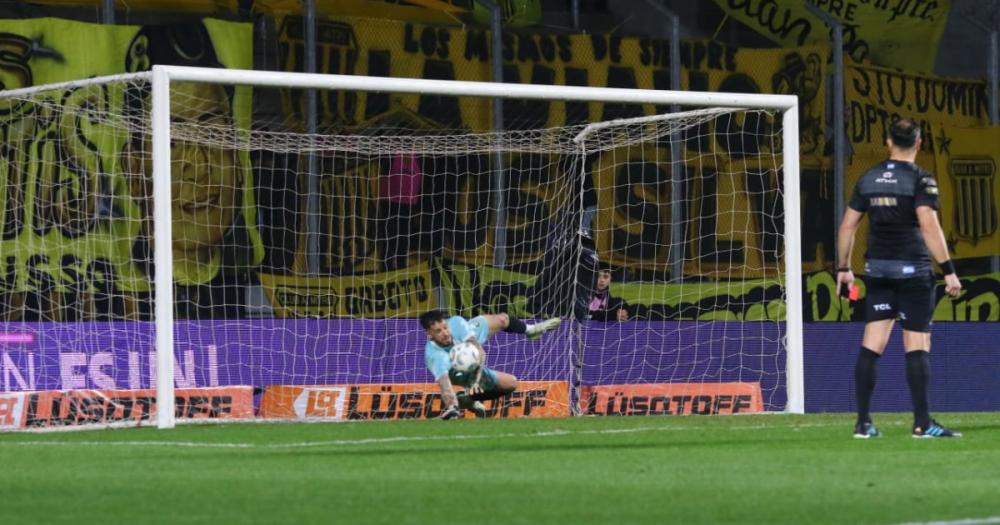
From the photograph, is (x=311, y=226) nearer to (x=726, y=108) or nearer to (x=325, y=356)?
(x=325, y=356)

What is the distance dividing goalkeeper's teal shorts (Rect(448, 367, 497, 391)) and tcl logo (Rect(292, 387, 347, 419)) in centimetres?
143

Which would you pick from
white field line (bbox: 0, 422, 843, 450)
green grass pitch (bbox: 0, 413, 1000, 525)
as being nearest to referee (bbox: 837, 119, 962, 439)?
green grass pitch (bbox: 0, 413, 1000, 525)

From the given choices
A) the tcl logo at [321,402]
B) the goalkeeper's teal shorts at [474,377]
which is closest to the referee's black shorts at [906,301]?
the goalkeeper's teal shorts at [474,377]

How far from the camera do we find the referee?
33.7 feet

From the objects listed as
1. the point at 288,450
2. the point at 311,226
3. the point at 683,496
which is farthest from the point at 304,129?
the point at 683,496

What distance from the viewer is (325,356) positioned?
1652 centimetres

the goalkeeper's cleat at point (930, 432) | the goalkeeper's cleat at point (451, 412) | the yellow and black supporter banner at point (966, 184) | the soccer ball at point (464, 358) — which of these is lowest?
the goalkeeper's cleat at point (451, 412)

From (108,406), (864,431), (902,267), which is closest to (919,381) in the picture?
(864,431)

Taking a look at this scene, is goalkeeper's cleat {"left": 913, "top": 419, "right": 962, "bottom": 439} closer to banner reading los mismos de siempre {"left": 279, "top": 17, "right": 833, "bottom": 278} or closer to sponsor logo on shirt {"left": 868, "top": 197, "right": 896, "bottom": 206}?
sponsor logo on shirt {"left": 868, "top": 197, "right": 896, "bottom": 206}

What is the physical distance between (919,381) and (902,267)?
0.62 meters

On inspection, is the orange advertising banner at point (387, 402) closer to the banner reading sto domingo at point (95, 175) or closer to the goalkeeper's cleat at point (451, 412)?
the banner reading sto domingo at point (95, 175)

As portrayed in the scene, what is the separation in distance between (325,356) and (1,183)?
10.2 feet

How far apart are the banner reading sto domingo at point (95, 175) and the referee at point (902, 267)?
21.6 feet

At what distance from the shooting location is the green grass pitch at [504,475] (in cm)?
671
